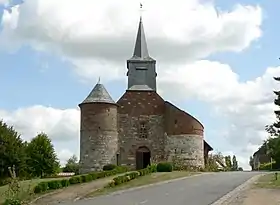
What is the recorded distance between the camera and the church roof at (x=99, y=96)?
5799cm

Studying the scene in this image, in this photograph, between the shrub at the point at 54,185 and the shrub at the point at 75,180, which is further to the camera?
the shrub at the point at 75,180

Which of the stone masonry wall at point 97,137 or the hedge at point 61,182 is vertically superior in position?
the stone masonry wall at point 97,137

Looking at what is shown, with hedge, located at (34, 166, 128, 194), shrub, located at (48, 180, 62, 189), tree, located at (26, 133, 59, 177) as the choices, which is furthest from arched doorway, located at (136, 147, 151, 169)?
shrub, located at (48, 180, 62, 189)

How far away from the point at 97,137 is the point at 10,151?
9924 mm

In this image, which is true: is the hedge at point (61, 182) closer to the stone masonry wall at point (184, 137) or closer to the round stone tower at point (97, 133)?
the round stone tower at point (97, 133)

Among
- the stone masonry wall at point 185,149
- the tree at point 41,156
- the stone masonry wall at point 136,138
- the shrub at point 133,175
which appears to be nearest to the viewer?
the shrub at point 133,175

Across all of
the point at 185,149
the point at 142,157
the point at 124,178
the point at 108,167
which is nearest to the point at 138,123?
the point at 142,157

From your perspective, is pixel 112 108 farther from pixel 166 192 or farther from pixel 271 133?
pixel 166 192

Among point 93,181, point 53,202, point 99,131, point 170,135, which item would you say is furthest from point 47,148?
point 53,202

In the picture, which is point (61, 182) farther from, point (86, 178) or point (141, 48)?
point (141, 48)

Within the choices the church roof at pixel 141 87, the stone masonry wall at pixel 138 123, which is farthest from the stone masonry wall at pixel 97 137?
the church roof at pixel 141 87

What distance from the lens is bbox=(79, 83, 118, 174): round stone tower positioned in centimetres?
5609

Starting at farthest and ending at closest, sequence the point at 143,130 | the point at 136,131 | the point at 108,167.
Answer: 1. the point at 143,130
2. the point at 136,131
3. the point at 108,167

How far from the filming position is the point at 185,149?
59.5 meters
